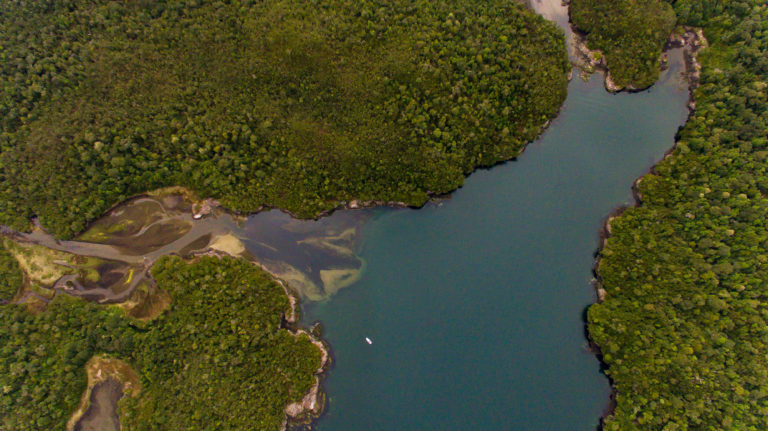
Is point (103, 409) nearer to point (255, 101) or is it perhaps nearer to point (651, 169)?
point (255, 101)

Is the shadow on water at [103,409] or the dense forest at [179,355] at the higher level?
the dense forest at [179,355]

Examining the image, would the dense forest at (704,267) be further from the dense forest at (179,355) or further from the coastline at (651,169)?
the dense forest at (179,355)

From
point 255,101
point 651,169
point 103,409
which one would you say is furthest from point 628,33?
point 103,409

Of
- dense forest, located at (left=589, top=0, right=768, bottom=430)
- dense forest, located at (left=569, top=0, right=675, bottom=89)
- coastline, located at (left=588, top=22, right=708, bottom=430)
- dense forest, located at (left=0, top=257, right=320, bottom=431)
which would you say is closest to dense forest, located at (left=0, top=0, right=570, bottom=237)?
dense forest, located at (left=0, top=257, right=320, bottom=431)

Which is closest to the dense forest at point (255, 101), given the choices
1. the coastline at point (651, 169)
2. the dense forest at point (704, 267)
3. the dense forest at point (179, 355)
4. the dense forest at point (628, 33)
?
the dense forest at point (179, 355)

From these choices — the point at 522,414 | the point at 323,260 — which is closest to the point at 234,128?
the point at 323,260

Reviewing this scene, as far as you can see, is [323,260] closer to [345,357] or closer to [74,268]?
[345,357]

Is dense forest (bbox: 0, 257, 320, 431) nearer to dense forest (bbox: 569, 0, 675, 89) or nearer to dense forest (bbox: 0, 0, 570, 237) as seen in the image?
dense forest (bbox: 0, 0, 570, 237)
